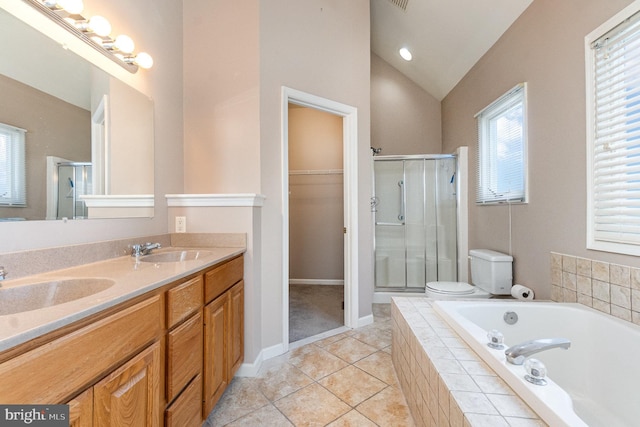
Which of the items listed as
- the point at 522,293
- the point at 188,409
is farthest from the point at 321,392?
the point at 522,293

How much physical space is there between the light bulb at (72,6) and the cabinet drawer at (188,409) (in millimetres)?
1702

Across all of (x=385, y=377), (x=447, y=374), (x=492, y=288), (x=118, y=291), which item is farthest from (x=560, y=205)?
(x=118, y=291)

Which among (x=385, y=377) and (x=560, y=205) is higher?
(x=560, y=205)

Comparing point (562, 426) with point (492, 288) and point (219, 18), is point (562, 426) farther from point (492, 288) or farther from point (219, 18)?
point (219, 18)

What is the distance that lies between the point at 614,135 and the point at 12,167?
265 centimetres

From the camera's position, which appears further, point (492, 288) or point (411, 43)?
point (411, 43)

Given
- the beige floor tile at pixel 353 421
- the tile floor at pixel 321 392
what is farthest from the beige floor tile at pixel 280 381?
the beige floor tile at pixel 353 421

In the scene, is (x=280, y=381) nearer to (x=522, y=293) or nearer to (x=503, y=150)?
(x=522, y=293)

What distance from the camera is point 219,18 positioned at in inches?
79.0

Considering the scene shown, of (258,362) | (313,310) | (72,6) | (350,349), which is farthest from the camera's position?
(313,310)

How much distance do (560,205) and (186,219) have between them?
8.00 ft

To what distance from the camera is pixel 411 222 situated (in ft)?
11.3

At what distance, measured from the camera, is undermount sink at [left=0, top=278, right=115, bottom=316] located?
34.4 inches

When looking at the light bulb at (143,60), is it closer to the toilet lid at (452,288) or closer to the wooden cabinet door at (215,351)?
the wooden cabinet door at (215,351)
